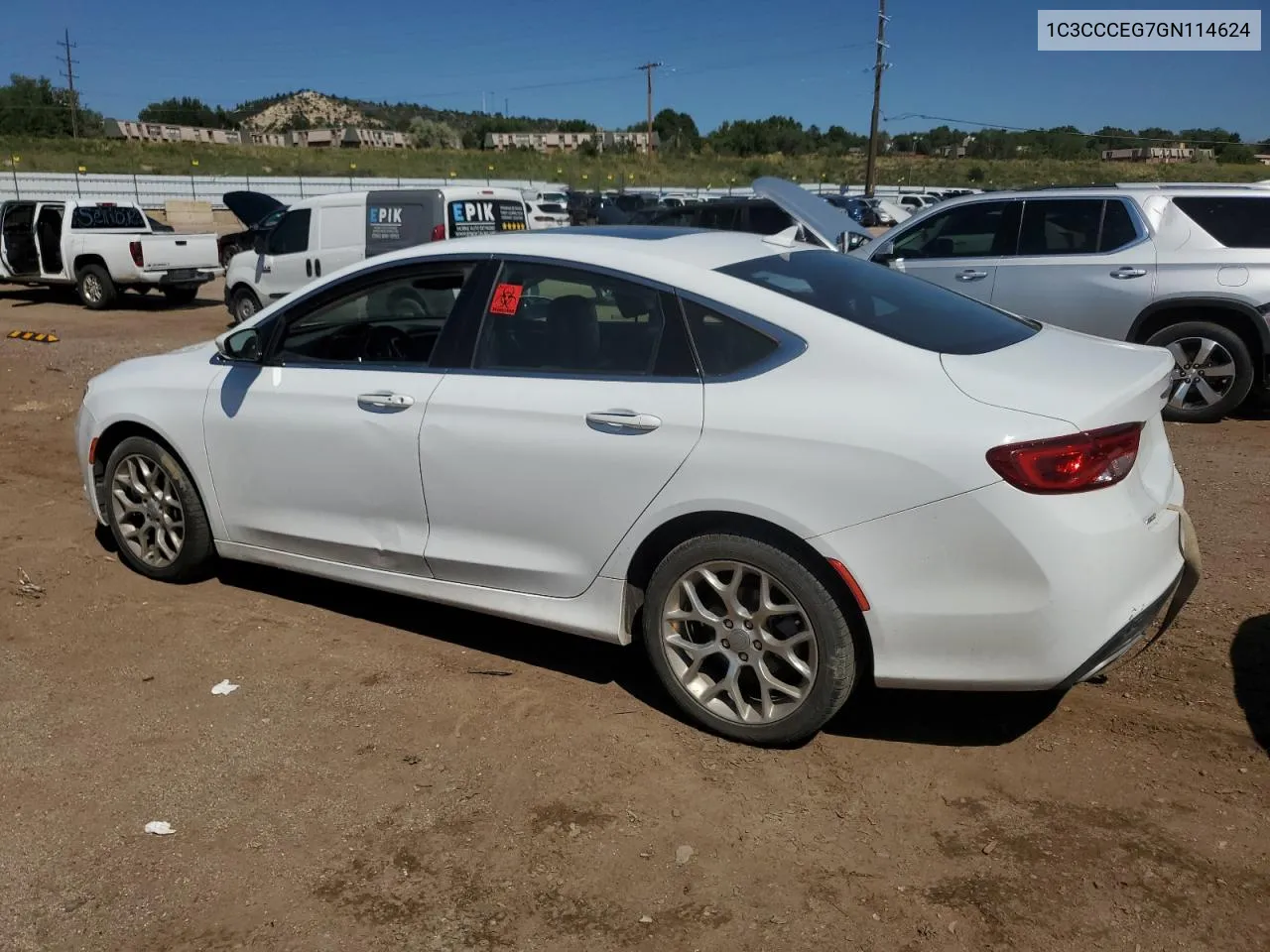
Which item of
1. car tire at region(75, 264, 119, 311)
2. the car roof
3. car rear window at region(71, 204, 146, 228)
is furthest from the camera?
car rear window at region(71, 204, 146, 228)

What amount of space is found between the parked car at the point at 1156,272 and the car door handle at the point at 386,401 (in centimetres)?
502

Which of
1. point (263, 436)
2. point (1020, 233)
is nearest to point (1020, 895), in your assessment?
point (263, 436)

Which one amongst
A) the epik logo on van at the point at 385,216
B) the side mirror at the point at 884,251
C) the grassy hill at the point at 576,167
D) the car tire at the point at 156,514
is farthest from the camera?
the grassy hill at the point at 576,167

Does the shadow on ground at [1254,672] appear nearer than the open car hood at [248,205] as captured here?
Yes

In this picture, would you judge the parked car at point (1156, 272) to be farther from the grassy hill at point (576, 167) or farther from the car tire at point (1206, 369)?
the grassy hill at point (576, 167)

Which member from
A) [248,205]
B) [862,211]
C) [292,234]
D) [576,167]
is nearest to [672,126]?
[576,167]

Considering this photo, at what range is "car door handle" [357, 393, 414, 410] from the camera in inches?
155

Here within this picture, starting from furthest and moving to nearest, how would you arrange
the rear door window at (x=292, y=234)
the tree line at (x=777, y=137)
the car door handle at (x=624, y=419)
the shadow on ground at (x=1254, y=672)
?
the tree line at (x=777, y=137) → the rear door window at (x=292, y=234) → the shadow on ground at (x=1254, y=672) → the car door handle at (x=624, y=419)

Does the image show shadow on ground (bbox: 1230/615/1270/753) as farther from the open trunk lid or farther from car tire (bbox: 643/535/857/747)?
car tire (bbox: 643/535/857/747)

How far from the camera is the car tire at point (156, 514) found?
4.71 metres

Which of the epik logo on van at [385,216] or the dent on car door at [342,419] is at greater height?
the epik logo on van at [385,216]

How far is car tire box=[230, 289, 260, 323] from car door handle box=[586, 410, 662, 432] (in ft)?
38.4

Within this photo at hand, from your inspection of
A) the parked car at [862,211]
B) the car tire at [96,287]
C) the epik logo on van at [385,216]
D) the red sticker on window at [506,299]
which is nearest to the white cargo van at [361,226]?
the epik logo on van at [385,216]

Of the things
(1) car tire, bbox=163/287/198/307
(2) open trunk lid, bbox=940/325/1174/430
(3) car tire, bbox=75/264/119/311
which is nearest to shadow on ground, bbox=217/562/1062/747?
(2) open trunk lid, bbox=940/325/1174/430
